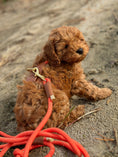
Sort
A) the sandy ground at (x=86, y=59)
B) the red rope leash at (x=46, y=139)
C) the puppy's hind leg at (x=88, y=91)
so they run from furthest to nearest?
the puppy's hind leg at (x=88, y=91) → the sandy ground at (x=86, y=59) → the red rope leash at (x=46, y=139)

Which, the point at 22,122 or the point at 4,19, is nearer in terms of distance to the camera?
the point at 22,122

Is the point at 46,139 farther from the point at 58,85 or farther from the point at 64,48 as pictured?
the point at 64,48

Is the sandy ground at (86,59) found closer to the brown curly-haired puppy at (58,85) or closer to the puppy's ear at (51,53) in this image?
the brown curly-haired puppy at (58,85)

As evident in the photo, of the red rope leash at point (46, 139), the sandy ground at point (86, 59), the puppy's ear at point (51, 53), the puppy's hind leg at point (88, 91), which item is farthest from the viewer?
the puppy's hind leg at point (88, 91)

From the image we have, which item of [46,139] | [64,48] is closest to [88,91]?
[64,48]

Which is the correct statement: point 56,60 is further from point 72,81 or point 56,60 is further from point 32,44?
point 32,44

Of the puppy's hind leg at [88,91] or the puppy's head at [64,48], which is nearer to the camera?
the puppy's head at [64,48]

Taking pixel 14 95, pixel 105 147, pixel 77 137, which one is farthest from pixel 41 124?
pixel 14 95

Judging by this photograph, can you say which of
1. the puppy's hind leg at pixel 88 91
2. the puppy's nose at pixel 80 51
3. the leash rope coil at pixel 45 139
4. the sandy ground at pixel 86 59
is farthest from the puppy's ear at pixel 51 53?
the sandy ground at pixel 86 59
